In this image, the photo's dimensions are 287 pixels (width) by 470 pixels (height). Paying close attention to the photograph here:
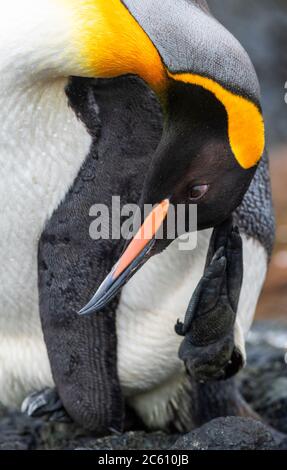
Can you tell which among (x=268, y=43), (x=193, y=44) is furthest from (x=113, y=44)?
→ (x=268, y=43)

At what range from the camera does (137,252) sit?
2635 mm

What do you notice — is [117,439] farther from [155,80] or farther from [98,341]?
[155,80]

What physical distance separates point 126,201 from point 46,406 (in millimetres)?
704

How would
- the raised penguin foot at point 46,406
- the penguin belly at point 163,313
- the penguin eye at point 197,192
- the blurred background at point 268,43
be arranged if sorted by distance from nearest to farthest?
the penguin eye at point 197,192
the penguin belly at point 163,313
the raised penguin foot at point 46,406
the blurred background at point 268,43

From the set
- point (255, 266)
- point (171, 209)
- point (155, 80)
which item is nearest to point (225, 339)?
point (255, 266)

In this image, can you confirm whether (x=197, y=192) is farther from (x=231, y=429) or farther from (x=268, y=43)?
(x=268, y=43)

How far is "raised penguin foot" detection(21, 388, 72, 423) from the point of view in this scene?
3.30 m

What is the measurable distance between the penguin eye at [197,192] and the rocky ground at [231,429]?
0.73m

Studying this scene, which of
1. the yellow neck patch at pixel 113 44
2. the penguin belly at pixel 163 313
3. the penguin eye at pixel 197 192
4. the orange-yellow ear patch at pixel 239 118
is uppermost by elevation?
the yellow neck patch at pixel 113 44

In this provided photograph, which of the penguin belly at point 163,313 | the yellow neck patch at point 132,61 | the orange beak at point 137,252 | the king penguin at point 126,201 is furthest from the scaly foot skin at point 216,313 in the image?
the yellow neck patch at point 132,61

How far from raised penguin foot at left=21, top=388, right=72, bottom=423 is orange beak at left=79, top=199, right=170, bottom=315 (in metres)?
0.74

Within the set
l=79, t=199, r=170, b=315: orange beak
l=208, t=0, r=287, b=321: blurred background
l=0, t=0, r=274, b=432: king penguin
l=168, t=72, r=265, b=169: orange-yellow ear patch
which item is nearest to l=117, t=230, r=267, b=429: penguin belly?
l=0, t=0, r=274, b=432: king penguin

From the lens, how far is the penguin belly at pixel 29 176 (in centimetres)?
286

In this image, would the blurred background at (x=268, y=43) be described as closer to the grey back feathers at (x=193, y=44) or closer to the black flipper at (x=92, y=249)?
the black flipper at (x=92, y=249)
